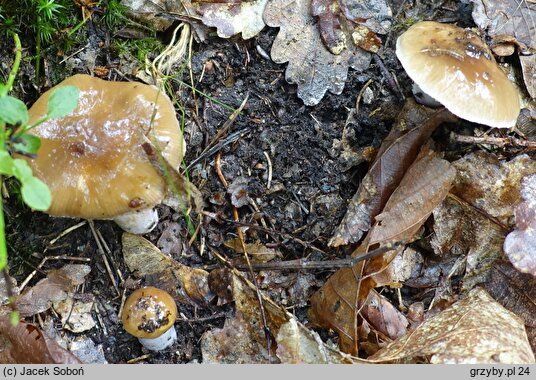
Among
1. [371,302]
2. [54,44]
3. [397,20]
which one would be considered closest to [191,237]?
[371,302]

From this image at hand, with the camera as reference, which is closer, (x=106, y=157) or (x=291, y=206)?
(x=106, y=157)

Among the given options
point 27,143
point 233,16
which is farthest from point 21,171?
point 233,16

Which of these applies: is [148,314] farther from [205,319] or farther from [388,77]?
[388,77]

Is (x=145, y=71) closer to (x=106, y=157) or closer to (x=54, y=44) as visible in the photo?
(x=54, y=44)

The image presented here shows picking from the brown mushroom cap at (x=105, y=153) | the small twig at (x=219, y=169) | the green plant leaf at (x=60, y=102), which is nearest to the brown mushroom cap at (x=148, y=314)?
the brown mushroom cap at (x=105, y=153)

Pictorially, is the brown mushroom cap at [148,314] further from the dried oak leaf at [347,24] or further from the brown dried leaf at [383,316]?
the dried oak leaf at [347,24]

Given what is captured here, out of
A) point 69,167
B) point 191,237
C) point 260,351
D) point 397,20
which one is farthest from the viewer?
point 397,20

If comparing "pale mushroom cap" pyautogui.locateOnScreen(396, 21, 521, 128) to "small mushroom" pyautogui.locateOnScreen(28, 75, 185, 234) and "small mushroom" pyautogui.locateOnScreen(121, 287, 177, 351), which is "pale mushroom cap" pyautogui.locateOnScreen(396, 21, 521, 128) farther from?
"small mushroom" pyautogui.locateOnScreen(121, 287, 177, 351)
